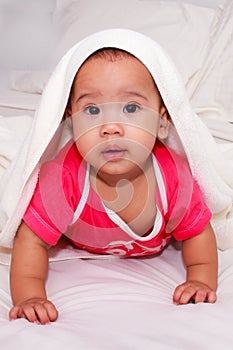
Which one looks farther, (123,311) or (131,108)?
(131,108)

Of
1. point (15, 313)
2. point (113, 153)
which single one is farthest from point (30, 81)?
point (15, 313)

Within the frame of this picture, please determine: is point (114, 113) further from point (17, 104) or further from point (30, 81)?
point (30, 81)

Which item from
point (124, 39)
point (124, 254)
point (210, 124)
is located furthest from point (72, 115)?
point (210, 124)

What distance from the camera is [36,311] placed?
1.07 m

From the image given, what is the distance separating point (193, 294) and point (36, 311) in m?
0.29

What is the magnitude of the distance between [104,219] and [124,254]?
0.33 feet

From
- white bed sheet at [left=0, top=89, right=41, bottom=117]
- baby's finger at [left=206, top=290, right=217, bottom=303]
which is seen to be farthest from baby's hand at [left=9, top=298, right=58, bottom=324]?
white bed sheet at [left=0, top=89, right=41, bottom=117]

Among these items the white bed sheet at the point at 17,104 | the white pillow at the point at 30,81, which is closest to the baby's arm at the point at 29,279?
the white bed sheet at the point at 17,104

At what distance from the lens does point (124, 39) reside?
1.22 m

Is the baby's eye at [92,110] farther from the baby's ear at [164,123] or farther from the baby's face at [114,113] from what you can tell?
the baby's ear at [164,123]

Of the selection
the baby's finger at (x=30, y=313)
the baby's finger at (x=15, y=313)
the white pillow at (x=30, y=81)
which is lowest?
the white pillow at (x=30, y=81)

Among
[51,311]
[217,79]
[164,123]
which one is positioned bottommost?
[217,79]

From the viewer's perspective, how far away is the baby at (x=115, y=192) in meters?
1.18

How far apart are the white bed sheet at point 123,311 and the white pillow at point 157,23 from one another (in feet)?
3.23
